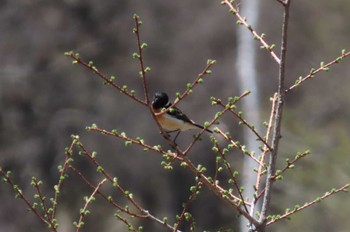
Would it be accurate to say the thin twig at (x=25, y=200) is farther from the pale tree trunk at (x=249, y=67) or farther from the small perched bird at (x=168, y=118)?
the pale tree trunk at (x=249, y=67)

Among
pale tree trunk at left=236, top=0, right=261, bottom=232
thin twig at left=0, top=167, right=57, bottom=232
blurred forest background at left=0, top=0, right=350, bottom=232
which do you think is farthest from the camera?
pale tree trunk at left=236, top=0, right=261, bottom=232

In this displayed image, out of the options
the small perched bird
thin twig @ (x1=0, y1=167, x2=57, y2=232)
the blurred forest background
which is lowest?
thin twig @ (x1=0, y1=167, x2=57, y2=232)

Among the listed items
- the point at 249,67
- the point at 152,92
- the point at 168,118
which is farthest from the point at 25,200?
the point at 249,67

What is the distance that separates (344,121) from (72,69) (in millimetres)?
6312

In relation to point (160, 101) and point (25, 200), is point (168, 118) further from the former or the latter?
point (25, 200)

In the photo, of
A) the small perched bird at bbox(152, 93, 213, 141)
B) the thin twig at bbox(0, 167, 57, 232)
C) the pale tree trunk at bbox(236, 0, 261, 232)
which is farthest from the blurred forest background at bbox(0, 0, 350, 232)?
the thin twig at bbox(0, 167, 57, 232)

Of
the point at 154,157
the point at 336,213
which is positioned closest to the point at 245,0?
the point at 154,157

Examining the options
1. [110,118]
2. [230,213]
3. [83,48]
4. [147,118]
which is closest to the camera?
[230,213]

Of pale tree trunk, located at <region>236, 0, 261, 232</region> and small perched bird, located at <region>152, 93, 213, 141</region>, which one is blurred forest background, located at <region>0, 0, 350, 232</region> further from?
small perched bird, located at <region>152, 93, 213, 141</region>

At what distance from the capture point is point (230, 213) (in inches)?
637

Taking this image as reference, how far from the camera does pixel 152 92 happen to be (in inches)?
726

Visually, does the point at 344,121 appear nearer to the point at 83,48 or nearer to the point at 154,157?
the point at 154,157

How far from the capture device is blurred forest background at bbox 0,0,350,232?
1670 centimetres

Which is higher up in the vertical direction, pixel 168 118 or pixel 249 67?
pixel 249 67
